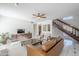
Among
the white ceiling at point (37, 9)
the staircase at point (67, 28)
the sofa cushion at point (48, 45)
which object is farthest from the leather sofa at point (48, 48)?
the white ceiling at point (37, 9)

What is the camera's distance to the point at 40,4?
2223mm

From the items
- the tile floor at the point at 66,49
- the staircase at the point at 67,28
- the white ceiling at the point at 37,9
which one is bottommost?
the tile floor at the point at 66,49

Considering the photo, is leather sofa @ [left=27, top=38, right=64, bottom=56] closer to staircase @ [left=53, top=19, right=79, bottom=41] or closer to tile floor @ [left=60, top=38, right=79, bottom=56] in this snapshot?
tile floor @ [left=60, top=38, right=79, bottom=56]

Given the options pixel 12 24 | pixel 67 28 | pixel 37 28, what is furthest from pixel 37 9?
pixel 67 28

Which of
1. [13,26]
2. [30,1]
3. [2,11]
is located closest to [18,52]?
[13,26]

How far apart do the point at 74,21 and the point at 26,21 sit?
32.0 inches

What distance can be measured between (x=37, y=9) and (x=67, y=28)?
61 centimetres

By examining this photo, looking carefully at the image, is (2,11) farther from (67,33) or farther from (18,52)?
(67,33)

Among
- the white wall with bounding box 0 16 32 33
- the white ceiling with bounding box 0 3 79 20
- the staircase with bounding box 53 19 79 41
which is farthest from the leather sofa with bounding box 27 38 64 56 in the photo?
the white ceiling with bounding box 0 3 79 20

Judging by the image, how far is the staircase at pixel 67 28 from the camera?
2213 millimetres

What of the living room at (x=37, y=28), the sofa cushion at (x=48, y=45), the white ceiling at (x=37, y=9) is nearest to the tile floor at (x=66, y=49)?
the living room at (x=37, y=28)

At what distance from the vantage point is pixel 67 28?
2.23m

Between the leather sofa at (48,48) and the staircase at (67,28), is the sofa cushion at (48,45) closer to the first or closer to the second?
the leather sofa at (48,48)

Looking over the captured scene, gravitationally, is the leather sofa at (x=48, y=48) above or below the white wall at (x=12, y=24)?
below
